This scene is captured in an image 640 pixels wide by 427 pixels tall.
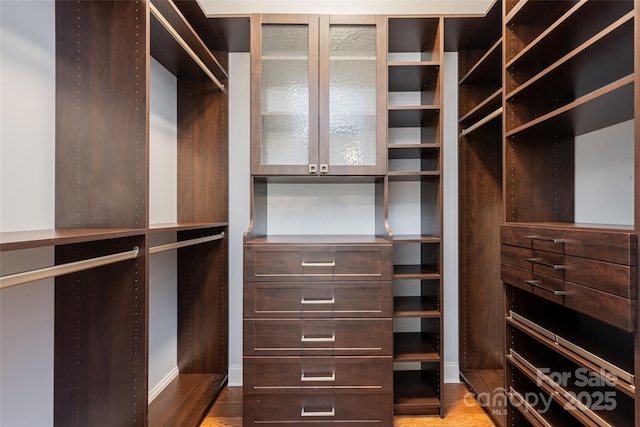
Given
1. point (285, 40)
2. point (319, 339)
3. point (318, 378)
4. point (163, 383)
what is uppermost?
point (285, 40)

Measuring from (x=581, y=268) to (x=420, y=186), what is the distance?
1.29 meters

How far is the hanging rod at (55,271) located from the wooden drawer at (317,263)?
629 millimetres

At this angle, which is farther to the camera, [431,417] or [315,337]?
[431,417]

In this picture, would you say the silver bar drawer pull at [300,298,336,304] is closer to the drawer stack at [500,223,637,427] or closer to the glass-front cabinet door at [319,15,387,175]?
the glass-front cabinet door at [319,15,387,175]

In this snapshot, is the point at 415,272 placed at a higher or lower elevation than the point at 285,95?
lower

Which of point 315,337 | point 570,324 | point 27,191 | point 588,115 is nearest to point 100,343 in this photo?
point 27,191

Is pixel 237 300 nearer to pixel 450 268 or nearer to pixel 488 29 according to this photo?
pixel 450 268

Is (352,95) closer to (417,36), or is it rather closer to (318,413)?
(417,36)

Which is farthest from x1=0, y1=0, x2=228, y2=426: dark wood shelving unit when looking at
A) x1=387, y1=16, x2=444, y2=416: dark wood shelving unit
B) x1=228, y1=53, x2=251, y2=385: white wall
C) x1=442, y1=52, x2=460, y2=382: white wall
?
x1=442, y1=52, x2=460, y2=382: white wall

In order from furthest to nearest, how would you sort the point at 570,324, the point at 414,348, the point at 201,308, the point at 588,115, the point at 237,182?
the point at 237,182 → the point at 201,308 → the point at 414,348 → the point at 570,324 → the point at 588,115

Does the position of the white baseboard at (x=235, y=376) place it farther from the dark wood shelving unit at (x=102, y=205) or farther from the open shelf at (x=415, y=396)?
the dark wood shelving unit at (x=102, y=205)

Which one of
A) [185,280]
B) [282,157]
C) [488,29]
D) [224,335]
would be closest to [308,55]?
[282,157]

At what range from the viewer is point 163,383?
214cm

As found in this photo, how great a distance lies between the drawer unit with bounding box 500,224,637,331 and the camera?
3.26ft
